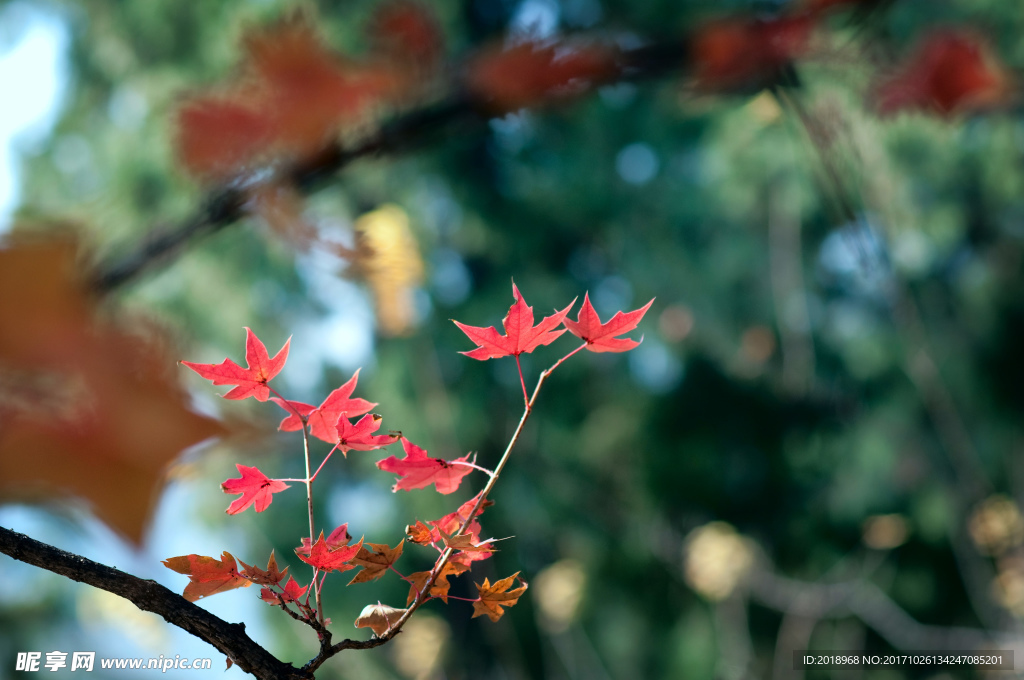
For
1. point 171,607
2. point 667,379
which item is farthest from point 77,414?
point 667,379

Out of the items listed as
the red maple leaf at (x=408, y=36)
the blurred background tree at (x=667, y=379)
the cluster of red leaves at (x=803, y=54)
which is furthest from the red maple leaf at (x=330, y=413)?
Answer: the blurred background tree at (x=667, y=379)

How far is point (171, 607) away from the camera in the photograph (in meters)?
0.21

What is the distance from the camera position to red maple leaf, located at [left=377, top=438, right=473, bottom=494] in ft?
0.81

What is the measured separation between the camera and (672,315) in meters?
1.85

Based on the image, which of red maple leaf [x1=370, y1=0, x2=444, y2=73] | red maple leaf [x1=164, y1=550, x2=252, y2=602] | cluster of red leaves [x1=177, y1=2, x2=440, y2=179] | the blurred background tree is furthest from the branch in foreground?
the blurred background tree

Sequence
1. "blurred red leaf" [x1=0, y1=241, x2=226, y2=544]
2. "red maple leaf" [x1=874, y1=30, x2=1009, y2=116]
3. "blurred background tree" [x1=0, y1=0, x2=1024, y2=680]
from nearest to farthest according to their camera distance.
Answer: "blurred red leaf" [x1=0, y1=241, x2=226, y2=544]
"red maple leaf" [x1=874, y1=30, x2=1009, y2=116]
"blurred background tree" [x1=0, y1=0, x2=1024, y2=680]

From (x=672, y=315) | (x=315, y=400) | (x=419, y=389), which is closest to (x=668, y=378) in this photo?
(x=672, y=315)

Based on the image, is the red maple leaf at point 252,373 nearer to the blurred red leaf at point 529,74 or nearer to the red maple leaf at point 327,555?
the red maple leaf at point 327,555

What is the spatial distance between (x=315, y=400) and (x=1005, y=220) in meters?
1.98

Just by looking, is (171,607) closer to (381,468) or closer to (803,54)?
(381,468)

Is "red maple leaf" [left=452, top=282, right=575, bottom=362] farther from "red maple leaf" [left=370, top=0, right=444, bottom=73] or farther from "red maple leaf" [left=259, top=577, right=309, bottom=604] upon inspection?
"red maple leaf" [left=370, top=0, right=444, bottom=73]

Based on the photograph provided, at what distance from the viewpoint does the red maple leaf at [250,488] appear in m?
0.26

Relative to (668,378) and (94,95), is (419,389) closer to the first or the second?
(668,378)

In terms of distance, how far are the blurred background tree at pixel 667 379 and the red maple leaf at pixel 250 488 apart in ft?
4.38
